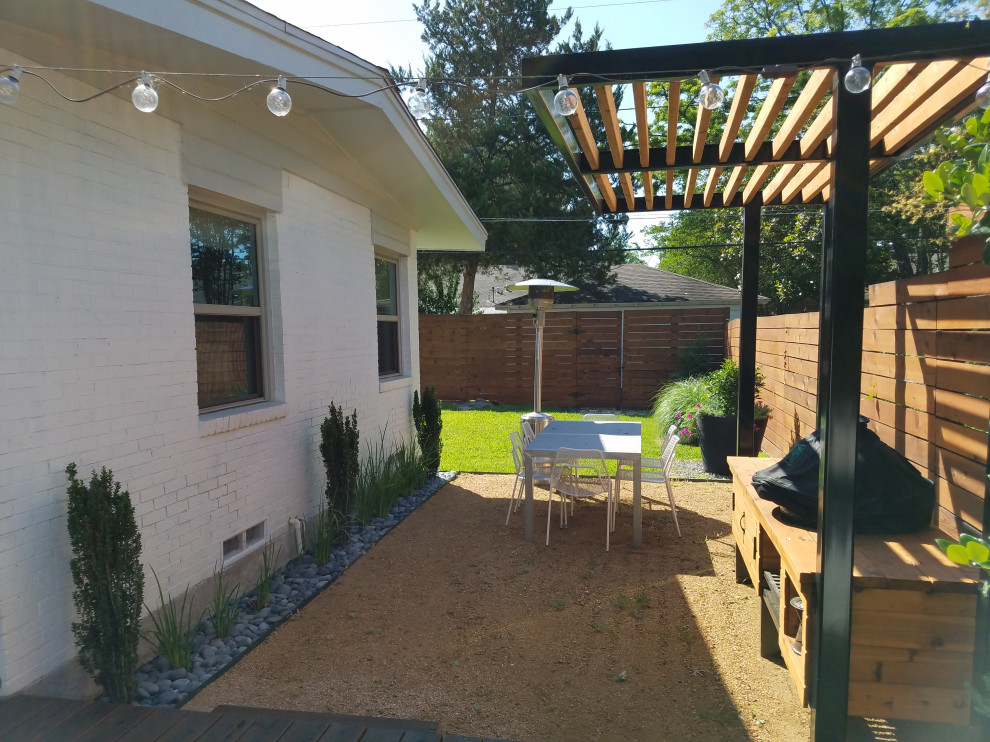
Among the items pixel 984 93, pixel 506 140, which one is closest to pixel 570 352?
pixel 506 140

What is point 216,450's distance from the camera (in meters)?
3.70

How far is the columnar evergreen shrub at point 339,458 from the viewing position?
475 cm

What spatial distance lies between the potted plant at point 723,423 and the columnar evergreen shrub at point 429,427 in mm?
3035

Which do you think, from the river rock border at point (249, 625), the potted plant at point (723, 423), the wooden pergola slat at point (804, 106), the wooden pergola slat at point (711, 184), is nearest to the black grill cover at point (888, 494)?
the wooden pergola slat at point (804, 106)

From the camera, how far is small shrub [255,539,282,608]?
12.5 feet

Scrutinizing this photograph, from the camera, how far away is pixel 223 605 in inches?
143

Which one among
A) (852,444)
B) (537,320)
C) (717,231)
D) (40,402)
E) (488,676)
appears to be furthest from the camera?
(717,231)

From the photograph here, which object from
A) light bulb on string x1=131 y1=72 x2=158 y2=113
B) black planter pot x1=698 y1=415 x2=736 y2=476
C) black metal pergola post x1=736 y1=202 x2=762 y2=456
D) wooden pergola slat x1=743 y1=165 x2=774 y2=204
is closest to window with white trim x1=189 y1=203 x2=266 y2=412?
light bulb on string x1=131 y1=72 x2=158 y2=113

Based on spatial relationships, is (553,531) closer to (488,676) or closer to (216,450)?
(488,676)

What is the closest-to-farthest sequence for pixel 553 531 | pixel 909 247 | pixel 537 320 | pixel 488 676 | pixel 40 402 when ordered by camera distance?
pixel 40 402
pixel 488 676
pixel 553 531
pixel 537 320
pixel 909 247

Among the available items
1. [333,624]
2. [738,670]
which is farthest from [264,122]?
[738,670]

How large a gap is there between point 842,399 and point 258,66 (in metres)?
3.14

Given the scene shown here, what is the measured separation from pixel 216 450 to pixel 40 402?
1215mm

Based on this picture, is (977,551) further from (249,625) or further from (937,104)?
(249,625)
